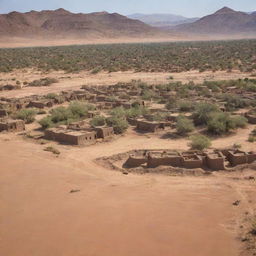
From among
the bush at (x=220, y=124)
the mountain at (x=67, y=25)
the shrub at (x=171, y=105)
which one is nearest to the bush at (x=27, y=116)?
the shrub at (x=171, y=105)

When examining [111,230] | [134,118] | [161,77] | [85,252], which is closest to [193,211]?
[111,230]

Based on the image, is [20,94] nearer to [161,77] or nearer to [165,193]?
[161,77]

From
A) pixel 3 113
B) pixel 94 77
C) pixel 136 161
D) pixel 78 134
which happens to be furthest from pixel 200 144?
pixel 94 77

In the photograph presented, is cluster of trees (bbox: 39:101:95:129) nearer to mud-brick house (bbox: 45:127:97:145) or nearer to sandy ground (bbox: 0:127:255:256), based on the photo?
mud-brick house (bbox: 45:127:97:145)

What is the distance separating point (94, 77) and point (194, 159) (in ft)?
118

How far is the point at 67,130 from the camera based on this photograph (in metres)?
22.0

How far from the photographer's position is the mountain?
5960 inches

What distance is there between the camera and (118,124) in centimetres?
2280

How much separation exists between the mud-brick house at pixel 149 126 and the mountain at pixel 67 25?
131765mm

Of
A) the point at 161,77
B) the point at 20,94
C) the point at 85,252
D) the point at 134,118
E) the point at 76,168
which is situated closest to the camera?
the point at 85,252

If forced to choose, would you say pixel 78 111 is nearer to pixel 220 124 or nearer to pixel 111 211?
pixel 220 124

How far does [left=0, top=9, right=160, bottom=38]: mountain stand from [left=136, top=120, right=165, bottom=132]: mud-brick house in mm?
131765

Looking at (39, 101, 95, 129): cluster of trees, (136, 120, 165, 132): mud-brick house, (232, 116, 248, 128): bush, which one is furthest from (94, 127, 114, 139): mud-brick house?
(232, 116, 248, 128): bush

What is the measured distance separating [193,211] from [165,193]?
1711 mm
